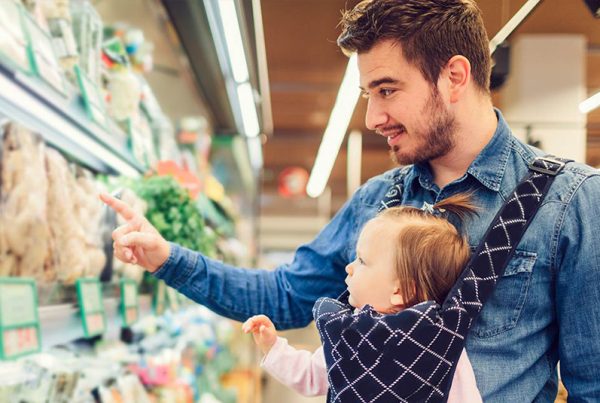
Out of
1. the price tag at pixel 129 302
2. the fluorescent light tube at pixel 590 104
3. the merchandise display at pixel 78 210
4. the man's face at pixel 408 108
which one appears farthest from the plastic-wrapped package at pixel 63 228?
the fluorescent light tube at pixel 590 104

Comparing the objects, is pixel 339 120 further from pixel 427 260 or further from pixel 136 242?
pixel 427 260

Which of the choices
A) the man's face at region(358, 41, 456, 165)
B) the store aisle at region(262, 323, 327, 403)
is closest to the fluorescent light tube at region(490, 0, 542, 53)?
the man's face at region(358, 41, 456, 165)

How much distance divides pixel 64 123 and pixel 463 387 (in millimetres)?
1148

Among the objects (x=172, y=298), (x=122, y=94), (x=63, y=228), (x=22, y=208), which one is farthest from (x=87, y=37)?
(x=172, y=298)

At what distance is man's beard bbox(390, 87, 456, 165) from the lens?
142 centimetres

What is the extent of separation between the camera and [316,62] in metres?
5.06

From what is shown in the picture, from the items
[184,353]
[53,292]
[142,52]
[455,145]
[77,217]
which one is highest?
[142,52]

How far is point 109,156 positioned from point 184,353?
5.64ft

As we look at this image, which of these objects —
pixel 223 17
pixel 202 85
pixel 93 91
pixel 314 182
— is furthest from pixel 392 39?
pixel 314 182

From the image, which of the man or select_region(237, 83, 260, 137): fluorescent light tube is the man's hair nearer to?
the man

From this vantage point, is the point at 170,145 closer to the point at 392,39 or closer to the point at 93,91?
the point at 93,91

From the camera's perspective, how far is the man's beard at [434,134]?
1424 mm

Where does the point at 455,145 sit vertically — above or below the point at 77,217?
above

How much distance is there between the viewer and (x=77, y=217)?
184 cm
